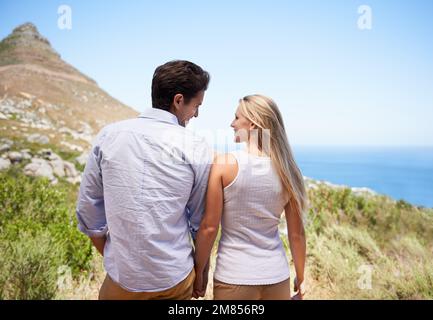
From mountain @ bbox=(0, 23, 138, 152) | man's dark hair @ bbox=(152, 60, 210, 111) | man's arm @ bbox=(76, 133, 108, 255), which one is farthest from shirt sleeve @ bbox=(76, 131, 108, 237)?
mountain @ bbox=(0, 23, 138, 152)

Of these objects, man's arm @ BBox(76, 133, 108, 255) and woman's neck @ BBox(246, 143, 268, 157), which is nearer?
man's arm @ BBox(76, 133, 108, 255)

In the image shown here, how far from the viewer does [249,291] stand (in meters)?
1.64

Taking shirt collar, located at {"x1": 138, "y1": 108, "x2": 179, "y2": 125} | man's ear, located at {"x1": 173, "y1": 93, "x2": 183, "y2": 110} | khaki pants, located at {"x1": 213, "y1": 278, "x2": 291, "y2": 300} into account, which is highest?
man's ear, located at {"x1": 173, "y1": 93, "x2": 183, "y2": 110}

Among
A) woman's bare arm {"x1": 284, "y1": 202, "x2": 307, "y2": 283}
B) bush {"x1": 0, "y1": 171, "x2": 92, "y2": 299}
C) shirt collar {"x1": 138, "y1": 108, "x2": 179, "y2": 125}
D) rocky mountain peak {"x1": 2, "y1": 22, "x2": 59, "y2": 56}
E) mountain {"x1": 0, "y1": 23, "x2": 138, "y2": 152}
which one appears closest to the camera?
shirt collar {"x1": 138, "y1": 108, "x2": 179, "y2": 125}

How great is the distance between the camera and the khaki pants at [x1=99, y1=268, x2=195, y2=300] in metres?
1.53

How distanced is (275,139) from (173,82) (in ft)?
1.99

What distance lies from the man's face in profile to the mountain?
63.8 feet

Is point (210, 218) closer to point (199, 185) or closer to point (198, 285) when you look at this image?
point (199, 185)

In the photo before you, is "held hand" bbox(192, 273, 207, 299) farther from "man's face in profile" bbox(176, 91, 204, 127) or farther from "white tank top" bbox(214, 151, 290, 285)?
"man's face in profile" bbox(176, 91, 204, 127)

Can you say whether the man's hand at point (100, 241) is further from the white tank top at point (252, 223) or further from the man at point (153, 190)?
the white tank top at point (252, 223)

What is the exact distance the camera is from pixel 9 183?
220 inches

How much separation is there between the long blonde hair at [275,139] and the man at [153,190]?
0.29 m
